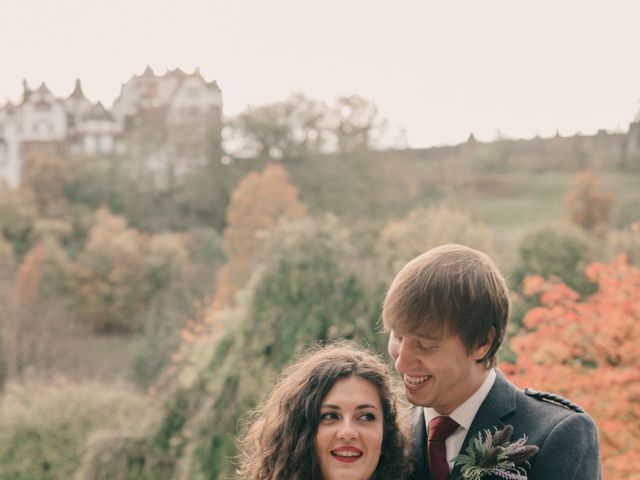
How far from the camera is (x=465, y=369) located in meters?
2.39

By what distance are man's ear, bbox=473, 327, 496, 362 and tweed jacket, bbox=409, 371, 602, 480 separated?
130mm

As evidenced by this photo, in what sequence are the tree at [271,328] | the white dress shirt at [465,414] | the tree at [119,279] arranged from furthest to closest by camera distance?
the tree at [119,279]
the tree at [271,328]
the white dress shirt at [465,414]

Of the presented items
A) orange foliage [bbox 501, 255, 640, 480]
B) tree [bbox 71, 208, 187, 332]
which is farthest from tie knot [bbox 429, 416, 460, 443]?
tree [bbox 71, 208, 187, 332]

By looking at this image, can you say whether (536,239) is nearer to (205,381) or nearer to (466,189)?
(205,381)

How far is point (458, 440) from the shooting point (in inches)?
97.7

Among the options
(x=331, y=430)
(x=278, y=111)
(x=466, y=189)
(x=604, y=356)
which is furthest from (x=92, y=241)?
(x=331, y=430)

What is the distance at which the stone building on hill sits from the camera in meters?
42.1

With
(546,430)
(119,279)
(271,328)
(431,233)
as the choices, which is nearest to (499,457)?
(546,430)

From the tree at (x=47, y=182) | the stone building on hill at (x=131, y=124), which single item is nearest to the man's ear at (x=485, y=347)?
the stone building on hill at (x=131, y=124)

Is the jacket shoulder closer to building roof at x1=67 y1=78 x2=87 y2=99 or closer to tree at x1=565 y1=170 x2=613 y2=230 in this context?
tree at x1=565 y1=170 x2=613 y2=230

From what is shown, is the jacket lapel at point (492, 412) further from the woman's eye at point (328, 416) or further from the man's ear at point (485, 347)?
the woman's eye at point (328, 416)

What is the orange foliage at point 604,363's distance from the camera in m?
6.75

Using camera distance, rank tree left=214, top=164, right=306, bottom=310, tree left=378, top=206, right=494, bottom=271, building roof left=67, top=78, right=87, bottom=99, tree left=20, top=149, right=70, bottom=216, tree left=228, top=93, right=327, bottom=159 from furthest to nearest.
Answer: building roof left=67, top=78, right=87, bottom=99 < tree left=20, top=149, right=70, bottom=216 < tree left=228, top=93, right=327, bottom=159 < tree left=214, top=164, right=306, bottom=310 < tree left=378, top=206, right=494, bottom=271

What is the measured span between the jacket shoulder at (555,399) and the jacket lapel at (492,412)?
0.26 ft
